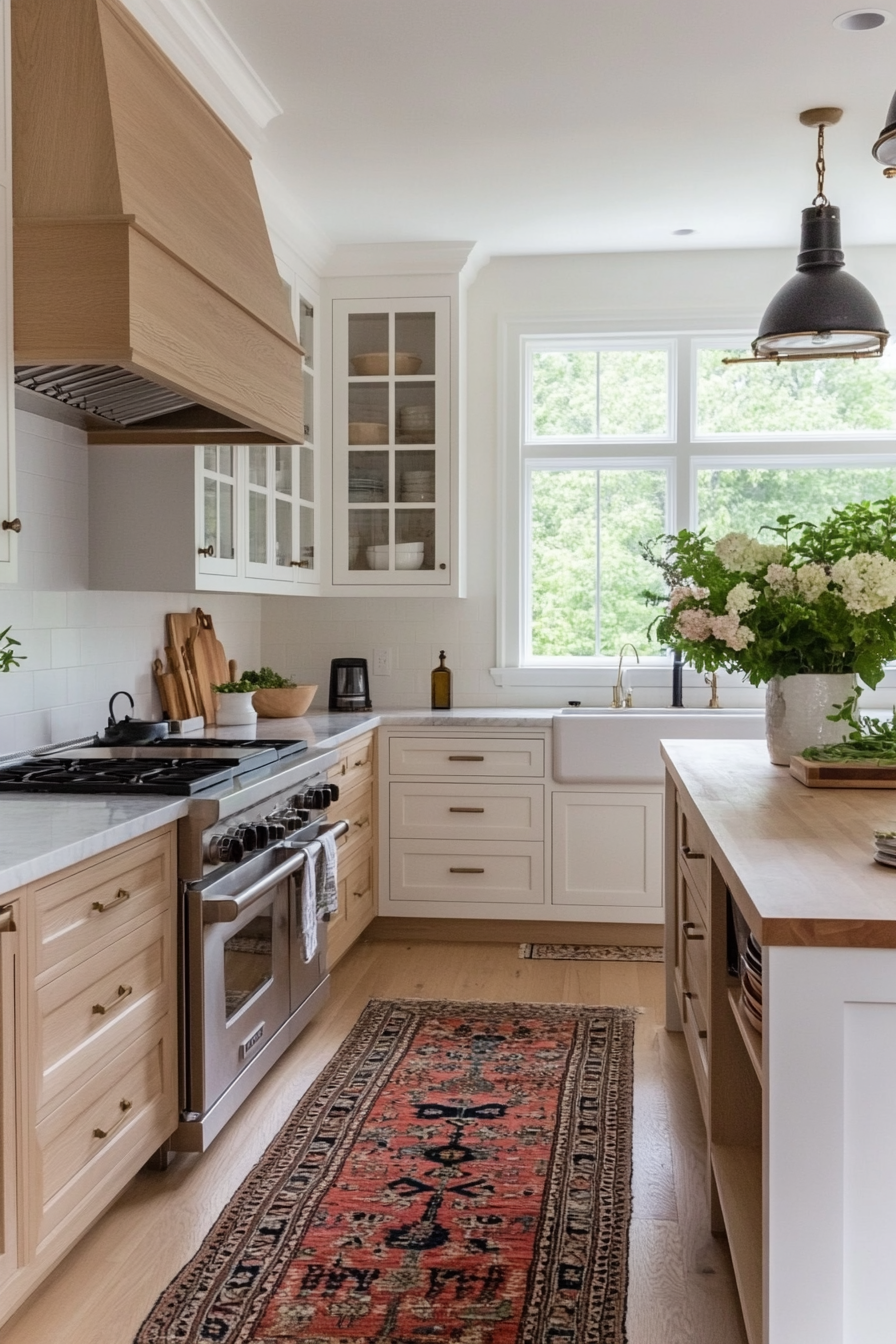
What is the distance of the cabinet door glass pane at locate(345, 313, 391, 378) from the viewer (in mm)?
5020

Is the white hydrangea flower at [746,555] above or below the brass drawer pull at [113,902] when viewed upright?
above

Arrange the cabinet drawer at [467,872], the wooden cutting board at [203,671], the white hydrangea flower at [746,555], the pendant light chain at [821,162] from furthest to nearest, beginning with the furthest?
1. the cabinet drawer at [467,872]
2. the wooden cutting board at [203,671]
3. the pendant light chain at [821,162]
4. the white hydrangea flower at [746,555]

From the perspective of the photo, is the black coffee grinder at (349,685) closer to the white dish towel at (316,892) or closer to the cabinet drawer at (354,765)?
the cabinet drawer at (354,765)

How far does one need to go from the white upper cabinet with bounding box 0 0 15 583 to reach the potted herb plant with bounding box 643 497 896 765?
4.86 feet

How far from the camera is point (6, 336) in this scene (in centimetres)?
245

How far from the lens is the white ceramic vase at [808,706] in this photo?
9.79ft

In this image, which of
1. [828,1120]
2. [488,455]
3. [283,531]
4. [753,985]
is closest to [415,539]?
[488,455]

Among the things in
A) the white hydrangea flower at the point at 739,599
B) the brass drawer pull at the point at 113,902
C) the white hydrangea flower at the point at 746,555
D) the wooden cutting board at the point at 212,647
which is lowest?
the brass drawer pull at the point at 113,902

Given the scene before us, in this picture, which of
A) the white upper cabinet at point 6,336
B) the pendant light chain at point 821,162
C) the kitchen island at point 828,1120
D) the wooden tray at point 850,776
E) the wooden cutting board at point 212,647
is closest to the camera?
the kitchen island at point 828,1120

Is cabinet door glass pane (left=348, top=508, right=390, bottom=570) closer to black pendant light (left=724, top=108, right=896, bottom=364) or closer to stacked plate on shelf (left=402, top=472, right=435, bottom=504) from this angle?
stacked plate on shelf (left=402, top=472, right=435, bottom=504)

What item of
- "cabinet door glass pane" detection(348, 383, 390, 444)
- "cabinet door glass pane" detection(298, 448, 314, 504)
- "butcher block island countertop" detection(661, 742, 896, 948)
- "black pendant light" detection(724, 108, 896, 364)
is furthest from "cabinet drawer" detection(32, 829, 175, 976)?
"cabinet door glass pane" detection(348, 383, 390, 444)

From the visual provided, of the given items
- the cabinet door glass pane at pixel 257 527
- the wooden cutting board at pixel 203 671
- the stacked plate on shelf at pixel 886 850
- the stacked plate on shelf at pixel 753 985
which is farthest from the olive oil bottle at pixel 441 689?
the stacked plate on shelf at pixel 886 850

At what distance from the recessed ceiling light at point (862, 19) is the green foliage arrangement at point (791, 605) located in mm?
1231

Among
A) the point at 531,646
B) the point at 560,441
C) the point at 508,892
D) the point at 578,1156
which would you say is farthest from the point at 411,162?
the point at 578,1156
